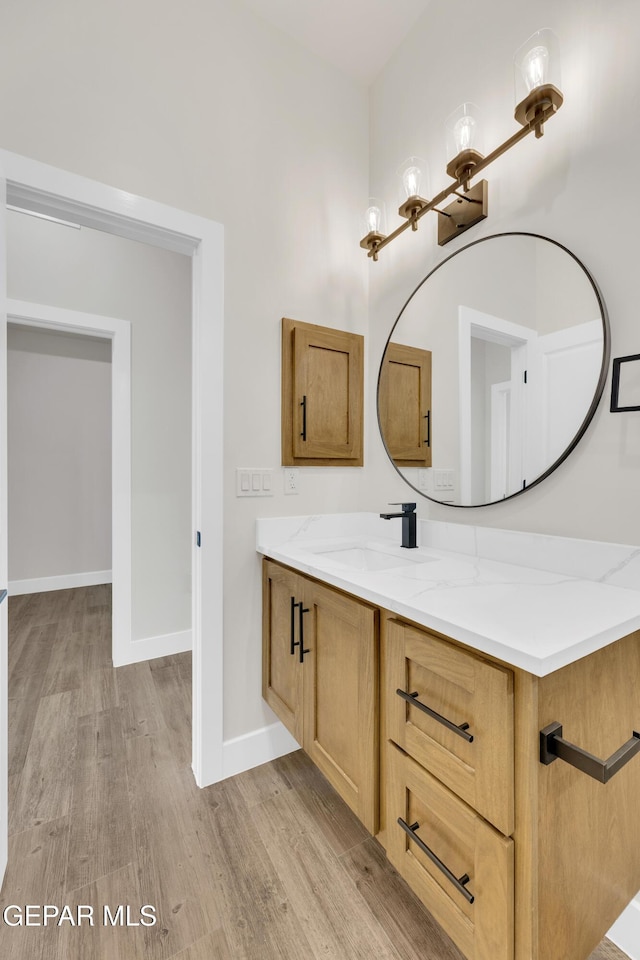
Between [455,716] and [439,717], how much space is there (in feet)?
0.13

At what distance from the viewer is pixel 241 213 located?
1.68 m

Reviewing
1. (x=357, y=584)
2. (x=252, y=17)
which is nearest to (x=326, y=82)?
(x=252, y=17)

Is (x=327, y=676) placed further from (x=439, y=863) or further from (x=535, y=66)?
(x=535, y=66)

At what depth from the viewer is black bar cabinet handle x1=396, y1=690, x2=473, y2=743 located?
81cm

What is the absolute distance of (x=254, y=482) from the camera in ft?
5.59

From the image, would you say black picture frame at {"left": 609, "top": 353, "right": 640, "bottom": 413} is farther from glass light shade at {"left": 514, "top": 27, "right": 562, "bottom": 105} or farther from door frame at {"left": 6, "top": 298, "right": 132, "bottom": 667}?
door frame at {"left": 6, "top": 298, "right": 132, "bottom": 667}

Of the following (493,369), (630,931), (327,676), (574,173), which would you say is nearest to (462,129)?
(574,173)

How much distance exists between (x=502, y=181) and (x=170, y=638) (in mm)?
2941

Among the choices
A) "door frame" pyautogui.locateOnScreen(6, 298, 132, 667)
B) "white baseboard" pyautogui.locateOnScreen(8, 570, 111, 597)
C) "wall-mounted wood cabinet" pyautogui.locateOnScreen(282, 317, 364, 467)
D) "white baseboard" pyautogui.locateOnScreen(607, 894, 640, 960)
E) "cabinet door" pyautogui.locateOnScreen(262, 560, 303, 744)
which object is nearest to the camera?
"white baseboard" pyautogui.locateOnScreen(607, 894, 640, 960)

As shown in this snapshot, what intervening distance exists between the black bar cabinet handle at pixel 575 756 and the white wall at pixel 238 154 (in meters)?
1.20

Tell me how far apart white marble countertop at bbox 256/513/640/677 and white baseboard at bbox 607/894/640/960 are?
2.59 ft

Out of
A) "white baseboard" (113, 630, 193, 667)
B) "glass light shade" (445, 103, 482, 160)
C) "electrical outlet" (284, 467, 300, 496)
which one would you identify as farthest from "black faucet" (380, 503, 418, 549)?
"white baseboard" (113, 630, 193, 667)

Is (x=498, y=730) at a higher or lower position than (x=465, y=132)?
lower

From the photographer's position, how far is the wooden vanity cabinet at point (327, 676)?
1.11 m
